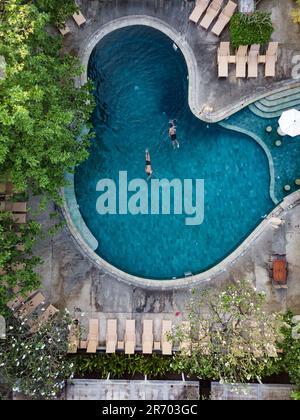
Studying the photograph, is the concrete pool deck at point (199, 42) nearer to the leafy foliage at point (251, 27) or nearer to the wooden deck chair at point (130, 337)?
the leafy foliage at point (251, 27)

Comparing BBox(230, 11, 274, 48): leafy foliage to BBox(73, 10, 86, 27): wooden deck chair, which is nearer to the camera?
BBox(230, 11, 274, 48): leafy foliage

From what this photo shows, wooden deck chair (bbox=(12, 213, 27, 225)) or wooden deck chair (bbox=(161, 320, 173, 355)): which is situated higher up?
wooden deck chair (bbox=(12, 213, 27, 225))

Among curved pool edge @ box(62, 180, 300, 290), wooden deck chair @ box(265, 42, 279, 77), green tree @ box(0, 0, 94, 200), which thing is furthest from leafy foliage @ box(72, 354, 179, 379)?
wooden deck chair @ box(265, 42, 279, 77)

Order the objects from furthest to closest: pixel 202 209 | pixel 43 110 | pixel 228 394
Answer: pixel 202 209 < pixel 228 394 < pixel 43 110

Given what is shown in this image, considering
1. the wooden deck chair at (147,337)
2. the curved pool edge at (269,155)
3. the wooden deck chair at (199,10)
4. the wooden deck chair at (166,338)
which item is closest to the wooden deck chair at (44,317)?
the wooden deck chair at (147,337)

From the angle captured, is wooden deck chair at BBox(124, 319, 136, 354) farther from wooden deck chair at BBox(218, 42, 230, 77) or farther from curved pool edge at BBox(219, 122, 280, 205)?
wooden deck chair at BBox(218, 42, 230, 77)

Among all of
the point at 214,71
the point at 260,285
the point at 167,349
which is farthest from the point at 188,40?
the point at 167,349
